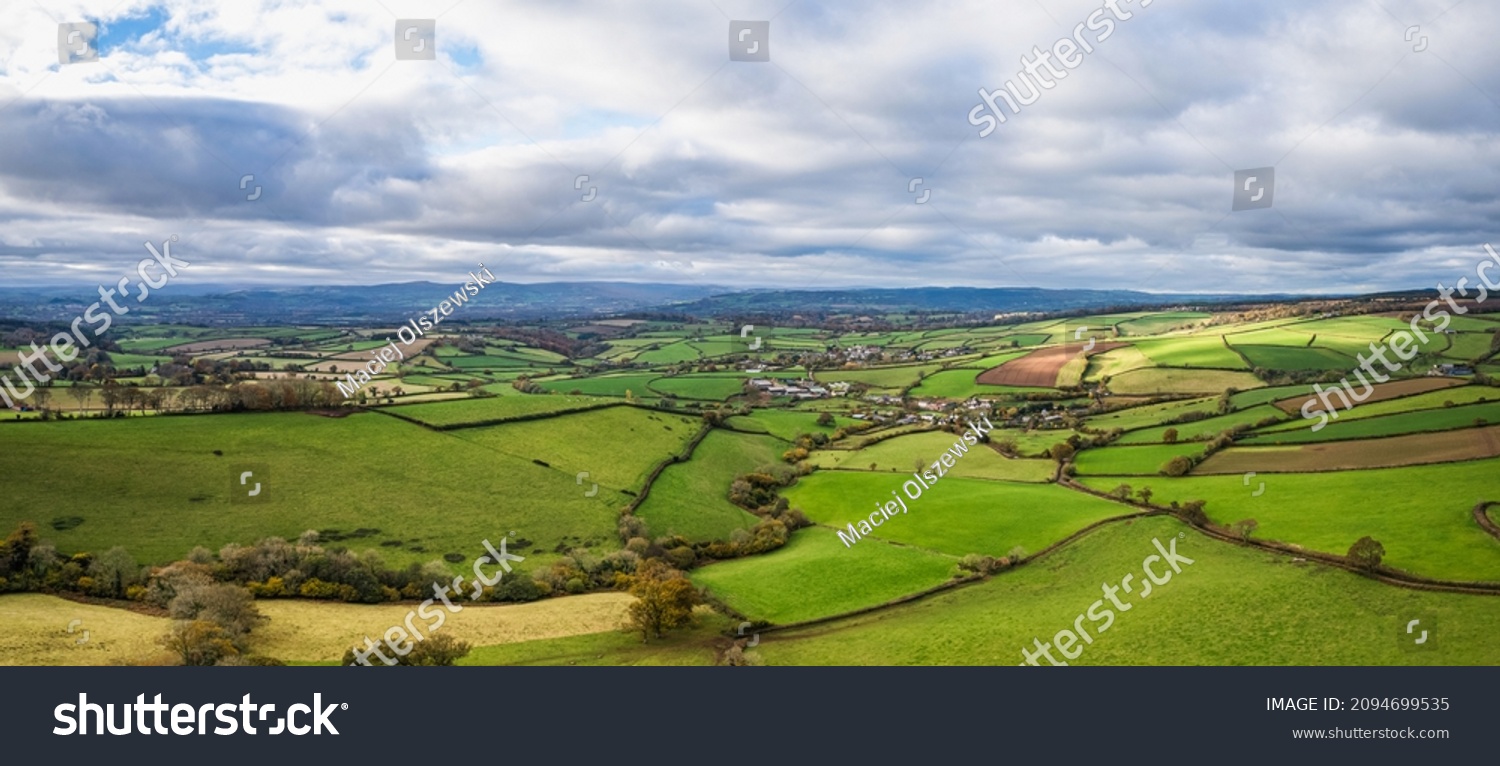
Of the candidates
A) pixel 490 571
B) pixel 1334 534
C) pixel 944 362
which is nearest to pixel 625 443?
pixel 490 571

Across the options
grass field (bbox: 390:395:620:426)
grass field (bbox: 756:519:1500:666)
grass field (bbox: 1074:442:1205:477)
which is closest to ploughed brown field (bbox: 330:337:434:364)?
grass field (bbox: 390:395:620:426)

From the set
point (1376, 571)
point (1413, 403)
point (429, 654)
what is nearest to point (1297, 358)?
point (1413, 403)

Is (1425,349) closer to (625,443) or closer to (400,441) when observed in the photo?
(625,443)

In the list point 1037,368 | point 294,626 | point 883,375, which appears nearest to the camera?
point 294,626

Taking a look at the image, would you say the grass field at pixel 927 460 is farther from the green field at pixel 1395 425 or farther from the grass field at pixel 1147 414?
the green field at pixel 1395 425

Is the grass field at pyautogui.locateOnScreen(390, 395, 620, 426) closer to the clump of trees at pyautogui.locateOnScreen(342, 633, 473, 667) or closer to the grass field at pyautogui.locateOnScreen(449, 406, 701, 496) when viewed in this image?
the grass field at pyautogui.locateOnScreen(449, 406, 701, 496)

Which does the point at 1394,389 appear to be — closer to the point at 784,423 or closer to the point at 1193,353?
the point at 1193,353
